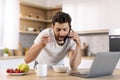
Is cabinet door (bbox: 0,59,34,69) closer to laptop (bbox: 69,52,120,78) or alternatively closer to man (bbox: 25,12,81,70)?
man (bbox: 25,12,81,70)

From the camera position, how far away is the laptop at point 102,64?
1.53m

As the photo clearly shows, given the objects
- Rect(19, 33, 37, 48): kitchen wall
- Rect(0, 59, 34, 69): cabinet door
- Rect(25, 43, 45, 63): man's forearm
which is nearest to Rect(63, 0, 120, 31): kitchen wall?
Rect(19, 33, 37, 48): kitchen wall

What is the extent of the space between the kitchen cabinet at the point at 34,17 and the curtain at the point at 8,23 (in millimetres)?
353

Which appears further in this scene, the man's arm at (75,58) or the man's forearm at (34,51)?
the man's arm at (75,58)

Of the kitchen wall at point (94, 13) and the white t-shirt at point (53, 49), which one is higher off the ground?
the kitchen wall at point (94, 13)

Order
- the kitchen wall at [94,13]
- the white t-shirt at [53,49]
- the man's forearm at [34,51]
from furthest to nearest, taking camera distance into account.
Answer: the kitchen wall at [94,13] → the white t-shirt at [53,49] → the man's forearm at [34,51]

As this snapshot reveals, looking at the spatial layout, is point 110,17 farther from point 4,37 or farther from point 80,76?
point 80,76

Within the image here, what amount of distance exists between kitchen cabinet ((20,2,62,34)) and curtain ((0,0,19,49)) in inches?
13.9

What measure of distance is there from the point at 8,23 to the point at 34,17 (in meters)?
1.00

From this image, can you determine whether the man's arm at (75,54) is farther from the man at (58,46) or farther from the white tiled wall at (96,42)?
the white tiled wall at (96,42)

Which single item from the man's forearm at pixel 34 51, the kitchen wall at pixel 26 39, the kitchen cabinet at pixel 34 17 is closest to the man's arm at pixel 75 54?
the man's forearm at pixel 34 51

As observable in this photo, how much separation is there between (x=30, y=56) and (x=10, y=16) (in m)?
2.27

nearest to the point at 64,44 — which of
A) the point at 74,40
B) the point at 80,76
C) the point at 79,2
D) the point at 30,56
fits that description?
the point at 74,40

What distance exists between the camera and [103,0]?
4184mm
